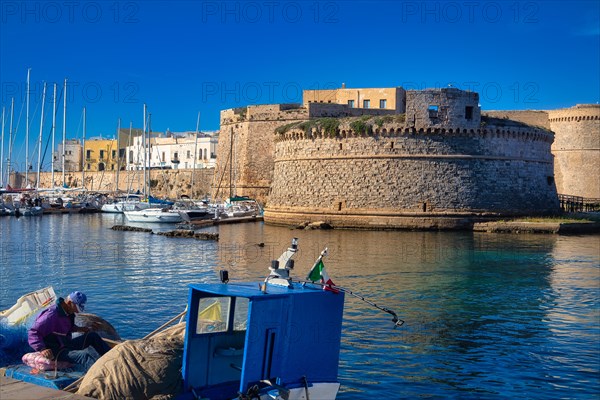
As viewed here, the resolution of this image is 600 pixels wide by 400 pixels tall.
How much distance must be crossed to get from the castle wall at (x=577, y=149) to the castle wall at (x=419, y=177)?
1198cm

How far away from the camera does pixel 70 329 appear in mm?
6781

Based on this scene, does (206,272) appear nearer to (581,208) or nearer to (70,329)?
(70,329)

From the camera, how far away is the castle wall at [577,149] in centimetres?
4044

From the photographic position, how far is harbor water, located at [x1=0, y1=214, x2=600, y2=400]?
846 centimetres

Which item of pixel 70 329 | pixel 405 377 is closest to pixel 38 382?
pixel 70 329

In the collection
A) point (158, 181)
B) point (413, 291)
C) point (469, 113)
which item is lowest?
point (413, 291)

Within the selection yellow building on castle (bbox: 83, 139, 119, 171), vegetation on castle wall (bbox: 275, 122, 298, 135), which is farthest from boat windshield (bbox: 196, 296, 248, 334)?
yellow building on castle (bbox: 83, 139, 119, 171)

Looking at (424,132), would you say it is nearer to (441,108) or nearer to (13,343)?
(441,108)

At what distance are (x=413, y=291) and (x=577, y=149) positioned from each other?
31.1 metres

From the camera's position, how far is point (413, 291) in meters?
13.8

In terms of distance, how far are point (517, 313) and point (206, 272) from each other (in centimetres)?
761

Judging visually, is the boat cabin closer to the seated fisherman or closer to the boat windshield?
the boat windshield

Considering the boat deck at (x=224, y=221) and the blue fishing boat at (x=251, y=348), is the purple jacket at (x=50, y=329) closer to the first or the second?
the blue fishing boat at (x=251, y=348)

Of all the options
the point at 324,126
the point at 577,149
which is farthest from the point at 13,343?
the point at 577,149
